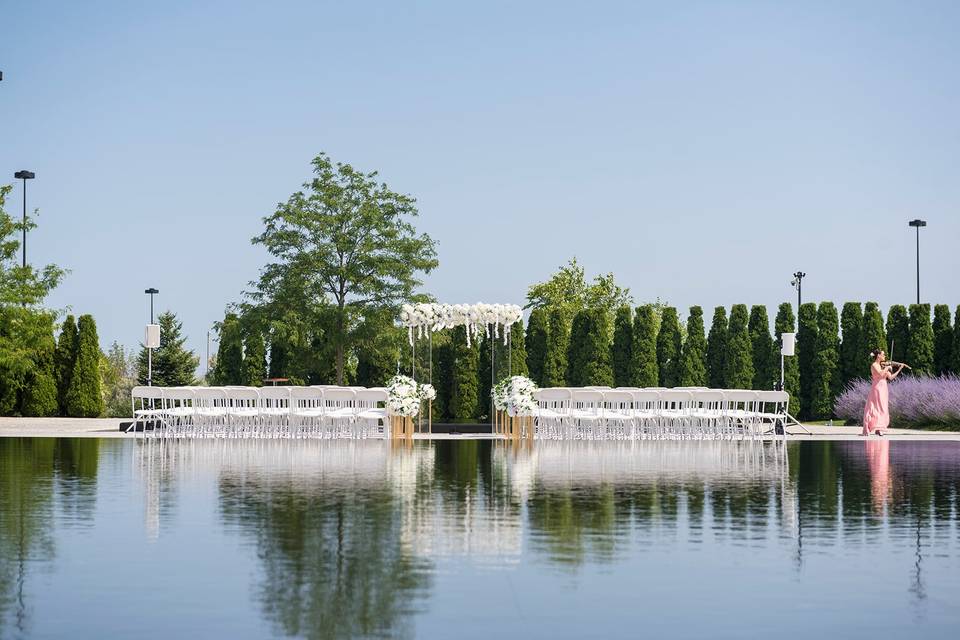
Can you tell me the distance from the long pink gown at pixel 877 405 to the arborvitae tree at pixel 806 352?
774 centimetres

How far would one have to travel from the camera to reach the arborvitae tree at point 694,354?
109ft

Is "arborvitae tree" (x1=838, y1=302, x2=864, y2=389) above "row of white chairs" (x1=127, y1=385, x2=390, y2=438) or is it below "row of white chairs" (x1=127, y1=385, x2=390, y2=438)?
above

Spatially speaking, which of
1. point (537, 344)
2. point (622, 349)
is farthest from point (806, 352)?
point (537, 344)

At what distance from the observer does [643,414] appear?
926 inches

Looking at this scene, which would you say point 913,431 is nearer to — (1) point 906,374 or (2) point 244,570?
(1) point 906,374

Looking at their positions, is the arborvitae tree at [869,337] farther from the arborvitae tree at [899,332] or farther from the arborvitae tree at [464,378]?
the arborvitae tree at [464,378]

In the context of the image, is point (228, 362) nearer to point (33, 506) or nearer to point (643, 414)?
point (643, 414)

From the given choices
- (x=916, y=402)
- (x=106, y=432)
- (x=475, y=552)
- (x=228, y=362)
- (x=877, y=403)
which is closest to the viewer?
(x=475, y=552)

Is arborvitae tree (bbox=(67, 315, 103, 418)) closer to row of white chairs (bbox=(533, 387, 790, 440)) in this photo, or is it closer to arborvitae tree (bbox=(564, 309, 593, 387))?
arborvitae tree (bbox=(564, 309, 593, 387))

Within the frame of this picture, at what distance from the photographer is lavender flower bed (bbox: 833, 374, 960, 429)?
2859cm

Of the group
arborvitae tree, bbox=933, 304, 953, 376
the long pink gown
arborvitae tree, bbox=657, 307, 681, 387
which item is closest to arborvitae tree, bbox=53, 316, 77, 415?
arborvitae tree, bbox=657, 307, 681, 387

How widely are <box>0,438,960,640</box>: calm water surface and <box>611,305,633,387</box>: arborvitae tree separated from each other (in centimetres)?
1731

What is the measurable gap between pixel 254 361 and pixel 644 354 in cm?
1058

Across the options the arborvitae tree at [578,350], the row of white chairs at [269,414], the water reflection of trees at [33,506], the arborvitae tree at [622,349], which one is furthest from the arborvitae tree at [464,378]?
the water reflection of trees at [33,506]
